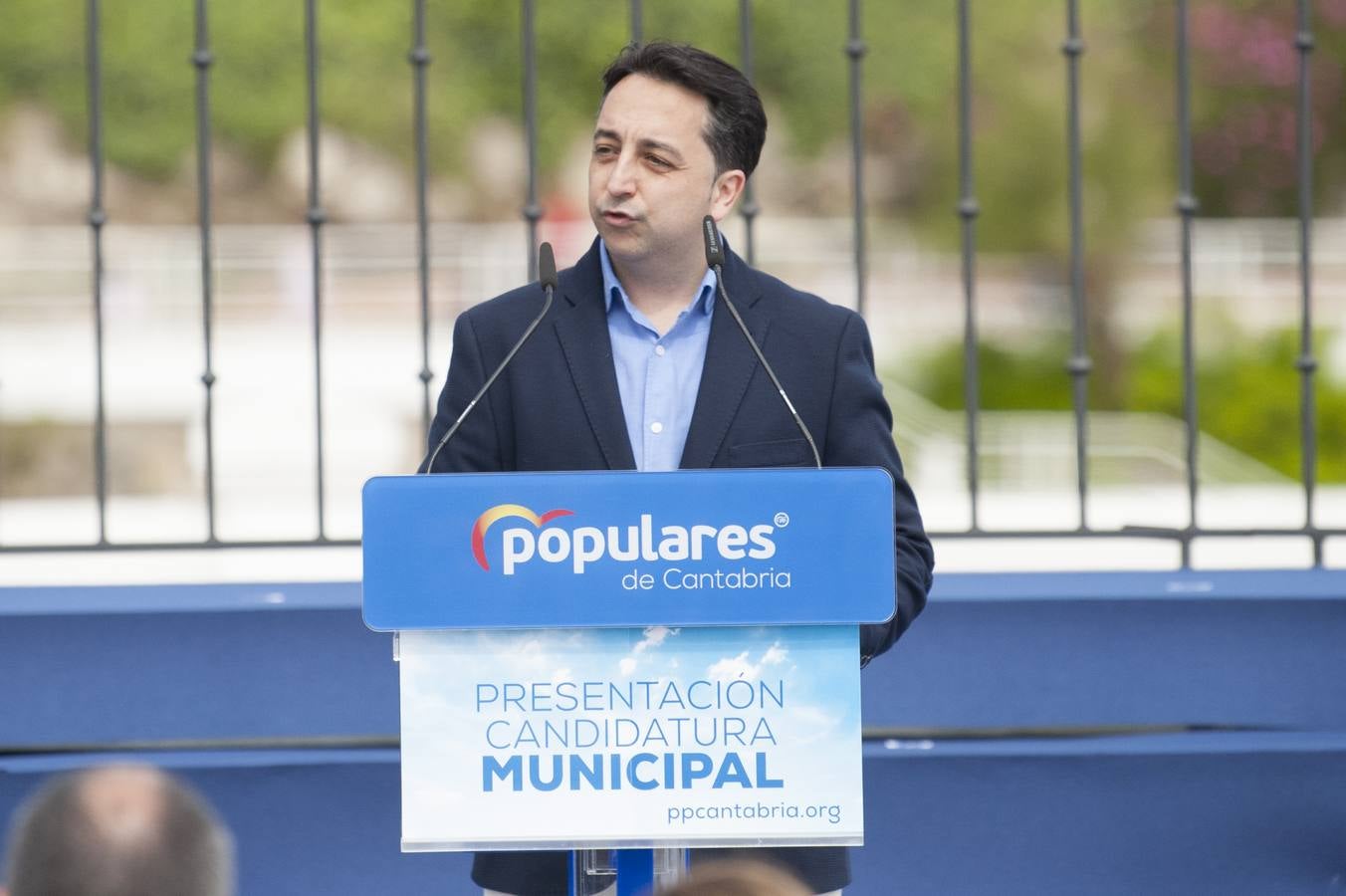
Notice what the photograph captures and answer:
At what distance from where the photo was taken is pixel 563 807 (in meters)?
1.88

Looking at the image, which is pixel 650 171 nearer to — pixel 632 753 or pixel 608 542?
pixel 608 542

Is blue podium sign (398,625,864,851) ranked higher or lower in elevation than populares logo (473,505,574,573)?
lower

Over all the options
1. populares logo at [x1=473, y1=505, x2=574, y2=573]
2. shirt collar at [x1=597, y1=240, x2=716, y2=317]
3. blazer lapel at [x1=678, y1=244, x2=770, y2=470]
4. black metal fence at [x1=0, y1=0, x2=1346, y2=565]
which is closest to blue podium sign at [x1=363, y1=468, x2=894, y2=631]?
populares logo at [x1=473, y1=505, x2=574, y2=573]

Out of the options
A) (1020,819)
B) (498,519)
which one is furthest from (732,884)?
(1020,819)

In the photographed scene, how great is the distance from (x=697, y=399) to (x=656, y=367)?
90 mm

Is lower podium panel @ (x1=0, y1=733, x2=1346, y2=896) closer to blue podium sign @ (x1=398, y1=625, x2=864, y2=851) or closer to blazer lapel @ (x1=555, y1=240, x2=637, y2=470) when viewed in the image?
blazer lapel @ (x1=555, y1=240, x2=637, y2=470)

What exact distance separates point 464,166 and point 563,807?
26676mm

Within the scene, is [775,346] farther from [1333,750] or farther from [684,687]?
[1333,750]

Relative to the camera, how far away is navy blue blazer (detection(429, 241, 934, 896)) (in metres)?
2.45

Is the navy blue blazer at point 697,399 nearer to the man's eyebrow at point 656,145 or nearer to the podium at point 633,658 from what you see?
the man's eyebrow at point 656,145

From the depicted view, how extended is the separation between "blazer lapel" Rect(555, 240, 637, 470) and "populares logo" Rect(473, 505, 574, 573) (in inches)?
21.9

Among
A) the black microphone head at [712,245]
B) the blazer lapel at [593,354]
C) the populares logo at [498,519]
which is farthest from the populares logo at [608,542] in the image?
the blazer lapel at [593,354]

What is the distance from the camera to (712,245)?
7.33 ft

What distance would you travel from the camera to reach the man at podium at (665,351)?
2432 mm
